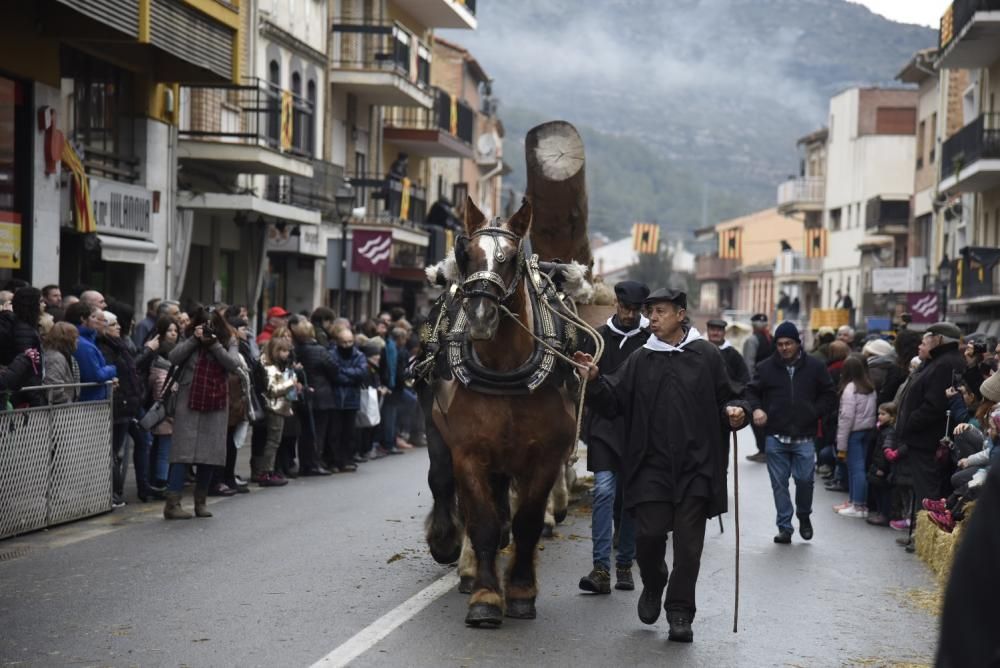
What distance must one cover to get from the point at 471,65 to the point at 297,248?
31030 mm

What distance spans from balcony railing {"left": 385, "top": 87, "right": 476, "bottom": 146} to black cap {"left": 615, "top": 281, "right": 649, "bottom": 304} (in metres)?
35.4

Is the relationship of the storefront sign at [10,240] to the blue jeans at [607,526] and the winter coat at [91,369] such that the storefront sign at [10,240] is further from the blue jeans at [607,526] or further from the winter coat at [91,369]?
the blue jeans at [607,526]

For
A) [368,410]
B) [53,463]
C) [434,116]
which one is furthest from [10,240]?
[434,116]

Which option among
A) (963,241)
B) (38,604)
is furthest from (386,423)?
(963,241)

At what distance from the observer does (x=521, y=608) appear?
A: 29.5 feet

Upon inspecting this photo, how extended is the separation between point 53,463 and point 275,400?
4070mm

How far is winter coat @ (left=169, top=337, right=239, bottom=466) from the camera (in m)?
13.5

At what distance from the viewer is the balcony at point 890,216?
204 feet

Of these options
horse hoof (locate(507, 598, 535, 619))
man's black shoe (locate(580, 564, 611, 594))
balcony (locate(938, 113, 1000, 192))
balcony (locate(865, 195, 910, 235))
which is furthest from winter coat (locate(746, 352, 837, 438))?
balcony (locate(865, 195, 910, 235))

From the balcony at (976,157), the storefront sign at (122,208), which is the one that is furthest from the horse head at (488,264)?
the balcony at (976,157)

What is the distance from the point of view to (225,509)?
568 inches

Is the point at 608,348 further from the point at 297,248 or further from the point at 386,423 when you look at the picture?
the point at 297,248

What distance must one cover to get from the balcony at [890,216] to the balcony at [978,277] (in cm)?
2304

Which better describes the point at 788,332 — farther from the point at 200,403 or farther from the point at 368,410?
the point at 368,410
